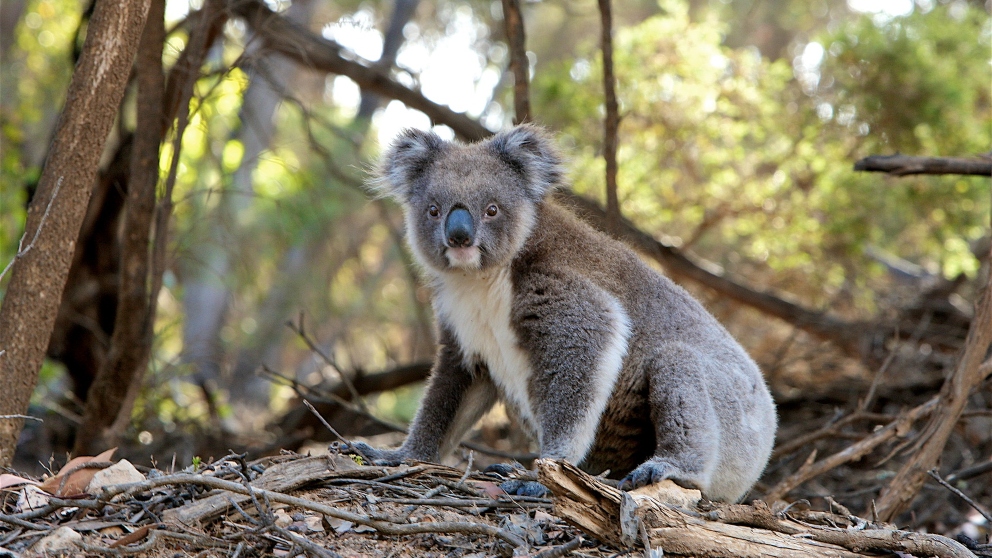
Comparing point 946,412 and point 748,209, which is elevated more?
point 748,209

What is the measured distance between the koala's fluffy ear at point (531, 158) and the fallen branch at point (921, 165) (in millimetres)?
1760

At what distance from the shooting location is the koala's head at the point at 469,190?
4113mm

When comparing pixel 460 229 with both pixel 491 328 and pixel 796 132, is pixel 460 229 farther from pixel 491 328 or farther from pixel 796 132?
pixel 796 132

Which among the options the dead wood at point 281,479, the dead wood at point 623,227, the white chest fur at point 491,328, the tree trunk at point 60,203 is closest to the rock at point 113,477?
the dead wood at point 281,479

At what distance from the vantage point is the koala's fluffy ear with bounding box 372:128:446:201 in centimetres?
456

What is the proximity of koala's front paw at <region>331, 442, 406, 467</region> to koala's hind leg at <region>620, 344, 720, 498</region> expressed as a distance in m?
1.15

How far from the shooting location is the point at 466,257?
4.07 meters

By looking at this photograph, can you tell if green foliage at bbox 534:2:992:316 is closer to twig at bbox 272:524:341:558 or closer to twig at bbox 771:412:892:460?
twig at bbox 771:412:892:460

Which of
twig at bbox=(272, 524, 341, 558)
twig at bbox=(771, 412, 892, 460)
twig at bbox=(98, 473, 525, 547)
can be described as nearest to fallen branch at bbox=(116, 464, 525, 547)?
twig at bbox=(98, 473, 525, 547)

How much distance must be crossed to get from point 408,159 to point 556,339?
4.34 ft

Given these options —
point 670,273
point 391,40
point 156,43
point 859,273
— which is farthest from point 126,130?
point 391,40

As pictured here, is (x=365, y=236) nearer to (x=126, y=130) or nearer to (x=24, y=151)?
(x=24, y=151)

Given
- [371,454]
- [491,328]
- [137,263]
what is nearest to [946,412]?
[491,328]

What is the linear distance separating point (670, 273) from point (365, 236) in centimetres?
1105
